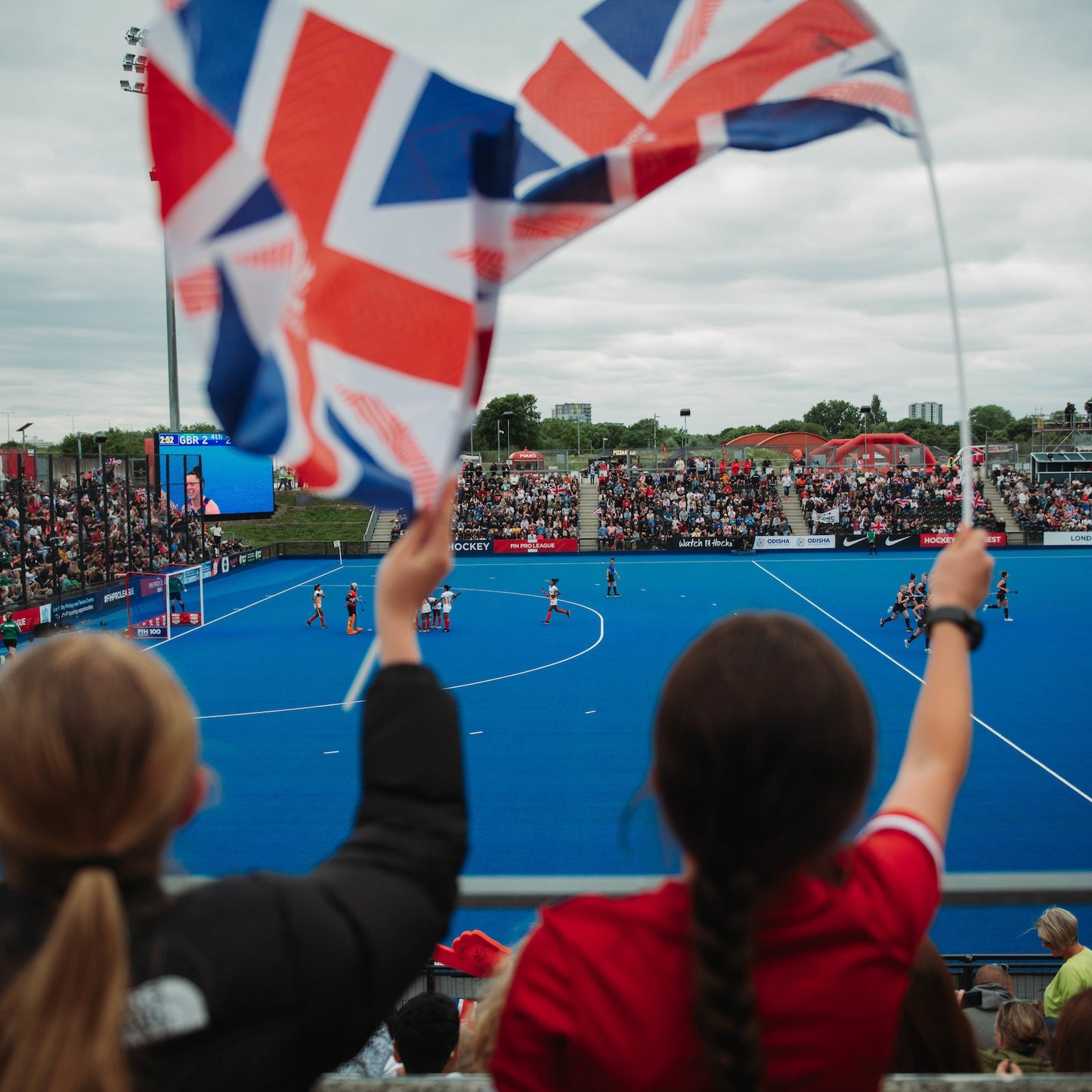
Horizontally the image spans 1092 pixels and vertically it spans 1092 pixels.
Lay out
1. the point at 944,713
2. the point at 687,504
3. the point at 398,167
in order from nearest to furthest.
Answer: the point at 944,713
the point at 398,167
the point at 687,504

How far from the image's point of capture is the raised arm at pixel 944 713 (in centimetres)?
166

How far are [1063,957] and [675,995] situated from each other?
5594 mm

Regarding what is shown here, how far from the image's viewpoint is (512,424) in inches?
3920

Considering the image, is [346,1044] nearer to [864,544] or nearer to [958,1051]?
[958,1051]

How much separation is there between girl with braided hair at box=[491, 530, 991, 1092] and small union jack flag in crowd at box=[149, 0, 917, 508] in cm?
130

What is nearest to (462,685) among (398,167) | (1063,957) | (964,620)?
(1063,957)

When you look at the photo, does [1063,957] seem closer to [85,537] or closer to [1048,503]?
[85,537]

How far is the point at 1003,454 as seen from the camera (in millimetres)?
62312

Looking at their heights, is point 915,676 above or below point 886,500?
below

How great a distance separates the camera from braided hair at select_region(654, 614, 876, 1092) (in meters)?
1.30

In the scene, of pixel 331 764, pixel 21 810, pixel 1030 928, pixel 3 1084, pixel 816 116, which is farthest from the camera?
pixel 331 764

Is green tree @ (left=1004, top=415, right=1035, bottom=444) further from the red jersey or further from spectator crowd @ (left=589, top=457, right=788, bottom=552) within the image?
the red jersey

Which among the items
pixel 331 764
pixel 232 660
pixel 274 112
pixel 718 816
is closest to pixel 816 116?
pixel 274 112

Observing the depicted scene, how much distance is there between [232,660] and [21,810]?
2247 cm
